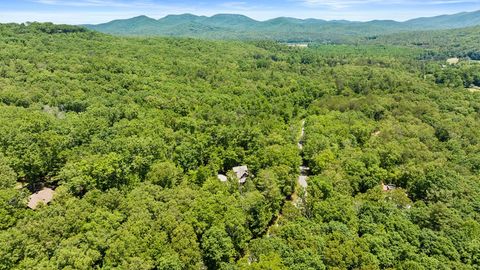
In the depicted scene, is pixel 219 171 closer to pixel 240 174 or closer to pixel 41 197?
pixel 240 174

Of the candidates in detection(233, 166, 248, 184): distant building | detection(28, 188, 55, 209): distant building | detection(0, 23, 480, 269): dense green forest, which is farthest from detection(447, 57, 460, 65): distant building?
detection(28, 188, 55, 209): distant building

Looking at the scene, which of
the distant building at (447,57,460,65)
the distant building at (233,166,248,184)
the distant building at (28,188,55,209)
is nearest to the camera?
the distant building at (28,188,55,209)

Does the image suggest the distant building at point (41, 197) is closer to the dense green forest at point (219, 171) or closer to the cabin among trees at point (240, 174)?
the dense green forest at point (219, 171)

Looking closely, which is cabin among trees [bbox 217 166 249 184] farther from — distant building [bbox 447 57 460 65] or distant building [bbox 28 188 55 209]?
distant building [bbox 447 57 460 65]

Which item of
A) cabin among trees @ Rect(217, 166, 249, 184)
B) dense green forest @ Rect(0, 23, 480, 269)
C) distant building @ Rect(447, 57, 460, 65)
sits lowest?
cabin among trees @ Rect(217, 166, 249, 184)

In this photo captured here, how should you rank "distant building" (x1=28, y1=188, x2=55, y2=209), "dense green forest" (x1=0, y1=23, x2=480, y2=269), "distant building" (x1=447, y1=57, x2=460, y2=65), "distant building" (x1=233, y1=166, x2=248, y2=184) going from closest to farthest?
"dense green forest" (x1=0, y1=23, x2=480, y2=269), "distant building" (x1=28, y1=188, x2=55, y2=209), "distant building" (x1=233, y1=166, x2=248, y2=184), "distant building" (x1=447, y1=57, x2=460, y2=65)

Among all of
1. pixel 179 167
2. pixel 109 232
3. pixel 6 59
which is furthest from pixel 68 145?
pixel 6 59
